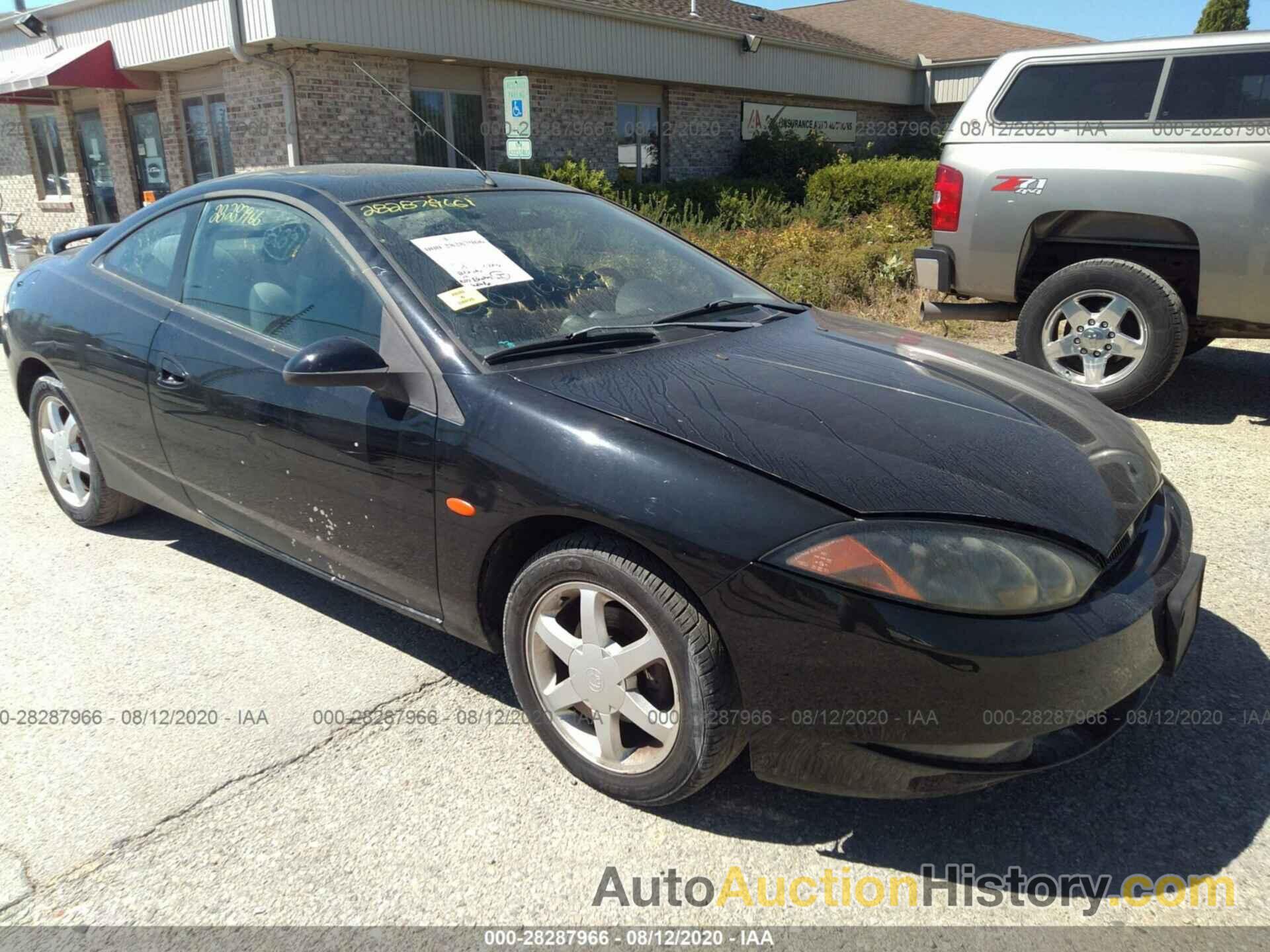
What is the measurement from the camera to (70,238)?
16.3ft

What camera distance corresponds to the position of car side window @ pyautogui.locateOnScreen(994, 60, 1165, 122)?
5.74 metres

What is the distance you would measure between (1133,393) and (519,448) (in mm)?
4597

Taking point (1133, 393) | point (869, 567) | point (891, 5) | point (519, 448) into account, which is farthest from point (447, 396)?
point (891, 5)

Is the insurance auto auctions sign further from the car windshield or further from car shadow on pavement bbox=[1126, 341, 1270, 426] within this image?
the car windshield

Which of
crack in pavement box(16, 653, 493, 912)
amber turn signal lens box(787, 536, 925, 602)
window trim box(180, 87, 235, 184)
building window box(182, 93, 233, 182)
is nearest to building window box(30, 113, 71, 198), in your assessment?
window trim box(180, 87, 235, 184)

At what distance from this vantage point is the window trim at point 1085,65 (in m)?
5.67

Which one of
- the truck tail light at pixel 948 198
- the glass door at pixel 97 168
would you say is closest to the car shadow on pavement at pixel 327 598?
the truck tail light at pixel 948 198

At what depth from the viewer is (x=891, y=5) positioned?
103 ft

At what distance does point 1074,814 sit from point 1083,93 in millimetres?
5111

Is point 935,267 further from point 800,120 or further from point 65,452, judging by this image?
point 800,120

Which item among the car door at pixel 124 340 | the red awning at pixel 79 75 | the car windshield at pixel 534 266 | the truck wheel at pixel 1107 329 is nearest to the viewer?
the car windshield at pixel 534 266

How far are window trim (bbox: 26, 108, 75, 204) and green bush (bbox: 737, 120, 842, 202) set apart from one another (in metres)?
13.6

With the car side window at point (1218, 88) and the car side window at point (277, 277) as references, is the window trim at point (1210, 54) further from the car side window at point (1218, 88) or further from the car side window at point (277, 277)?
the car side window at point (277, 277)

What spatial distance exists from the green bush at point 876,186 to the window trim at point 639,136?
3.25 m
